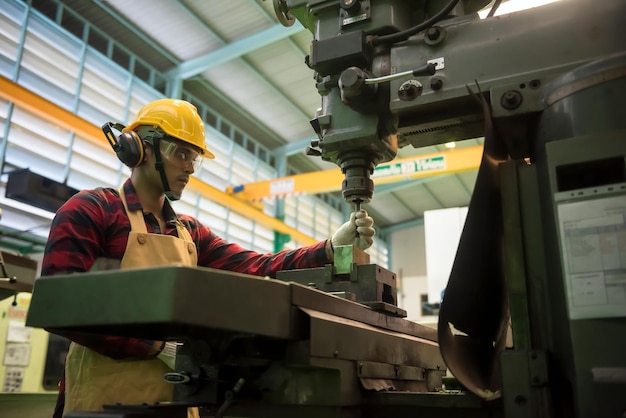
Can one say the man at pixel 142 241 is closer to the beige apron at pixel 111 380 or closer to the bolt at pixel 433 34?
the beige apron at pixel 111 380

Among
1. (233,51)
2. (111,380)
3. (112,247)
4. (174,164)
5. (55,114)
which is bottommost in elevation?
(111,380)

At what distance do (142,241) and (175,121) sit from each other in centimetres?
42

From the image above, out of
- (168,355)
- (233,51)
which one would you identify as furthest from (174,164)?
(233,51)

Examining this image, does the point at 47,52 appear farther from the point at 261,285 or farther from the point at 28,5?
the point at 261,285

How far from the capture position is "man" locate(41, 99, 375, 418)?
1247 mm

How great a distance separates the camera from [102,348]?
1191 mm

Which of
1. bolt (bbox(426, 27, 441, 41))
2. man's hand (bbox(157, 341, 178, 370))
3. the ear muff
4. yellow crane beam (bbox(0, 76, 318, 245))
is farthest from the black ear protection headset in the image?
yellow crane beam (bbox(0, 76, 318, 245))

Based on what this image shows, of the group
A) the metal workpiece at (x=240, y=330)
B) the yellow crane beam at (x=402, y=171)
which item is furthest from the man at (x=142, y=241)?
the yellow crane beam at (x=402, y=171)

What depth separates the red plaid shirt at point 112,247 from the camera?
1225 millimetres

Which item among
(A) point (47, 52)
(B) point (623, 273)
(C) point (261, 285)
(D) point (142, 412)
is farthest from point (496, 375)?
(A) point (47, 52)

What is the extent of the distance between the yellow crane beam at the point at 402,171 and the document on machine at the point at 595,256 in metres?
4.15

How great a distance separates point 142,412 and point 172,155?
931mm

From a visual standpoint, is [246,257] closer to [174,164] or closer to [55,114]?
[174,164]

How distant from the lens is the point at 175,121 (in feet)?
5.29
